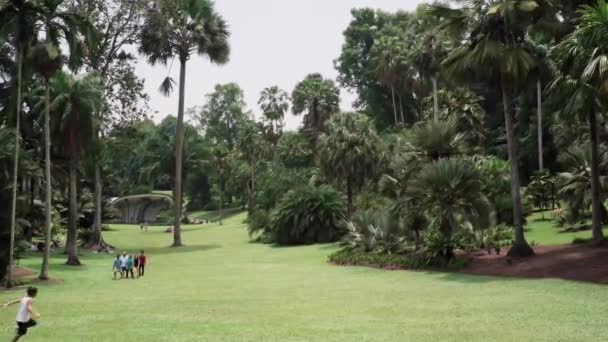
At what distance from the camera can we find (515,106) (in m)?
65.9

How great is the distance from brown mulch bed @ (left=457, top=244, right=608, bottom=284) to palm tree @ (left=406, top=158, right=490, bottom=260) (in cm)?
186

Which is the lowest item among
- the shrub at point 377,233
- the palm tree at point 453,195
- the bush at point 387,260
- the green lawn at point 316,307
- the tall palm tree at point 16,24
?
the green lawn at point 316,307

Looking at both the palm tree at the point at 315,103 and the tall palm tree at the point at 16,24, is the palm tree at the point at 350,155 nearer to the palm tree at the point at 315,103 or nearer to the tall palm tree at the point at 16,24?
the tall palm tree at the point at 16,24

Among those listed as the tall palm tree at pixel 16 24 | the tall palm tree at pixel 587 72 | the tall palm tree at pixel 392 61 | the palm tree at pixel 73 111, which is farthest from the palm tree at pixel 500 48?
the tall palm tree at pixel 392 61

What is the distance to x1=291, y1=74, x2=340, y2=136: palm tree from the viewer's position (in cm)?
7556

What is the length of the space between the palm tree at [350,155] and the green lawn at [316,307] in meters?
15.8

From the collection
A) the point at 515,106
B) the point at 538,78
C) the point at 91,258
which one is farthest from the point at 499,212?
the point at 515,106

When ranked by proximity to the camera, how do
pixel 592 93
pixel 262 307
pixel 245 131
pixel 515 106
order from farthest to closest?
pixel 245 131 < pixel 515 106 < pixel 592 93 < pixel 262 307

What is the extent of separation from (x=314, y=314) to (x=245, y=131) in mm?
72637

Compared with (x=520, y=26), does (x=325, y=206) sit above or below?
below

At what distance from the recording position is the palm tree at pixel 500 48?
25.2 metres

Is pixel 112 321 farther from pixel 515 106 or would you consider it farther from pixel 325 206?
pixel 515 106

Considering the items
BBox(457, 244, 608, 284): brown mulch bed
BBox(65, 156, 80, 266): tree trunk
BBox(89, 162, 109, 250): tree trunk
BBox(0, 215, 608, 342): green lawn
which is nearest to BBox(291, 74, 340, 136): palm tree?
BBox(89, 162, 109, 250): tree trunk

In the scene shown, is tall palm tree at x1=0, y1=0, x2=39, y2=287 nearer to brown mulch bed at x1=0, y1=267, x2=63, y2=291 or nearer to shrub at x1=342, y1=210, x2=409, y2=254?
brown mulch bed at x1=0, y1=267, x2=63, y2=291
